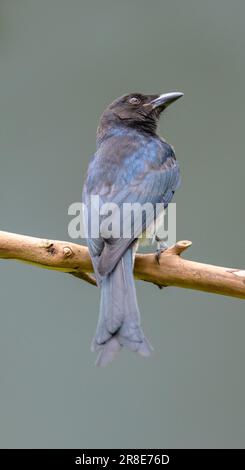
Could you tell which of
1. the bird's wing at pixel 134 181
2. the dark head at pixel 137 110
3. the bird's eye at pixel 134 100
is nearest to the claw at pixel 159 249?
the bird's wing at pixel 134 181

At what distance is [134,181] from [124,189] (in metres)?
0.10

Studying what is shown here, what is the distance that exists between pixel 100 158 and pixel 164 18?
218 centimetres

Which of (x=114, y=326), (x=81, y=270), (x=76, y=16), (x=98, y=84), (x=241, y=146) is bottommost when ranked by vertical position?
(x=114, y=326)

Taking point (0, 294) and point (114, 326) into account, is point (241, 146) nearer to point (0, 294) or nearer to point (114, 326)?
point (0, 294)

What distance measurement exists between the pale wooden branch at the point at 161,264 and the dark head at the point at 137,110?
1.37 meters

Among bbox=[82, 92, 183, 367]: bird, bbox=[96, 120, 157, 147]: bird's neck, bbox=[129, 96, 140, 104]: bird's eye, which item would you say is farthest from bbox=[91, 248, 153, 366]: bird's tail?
bbox=[129, 96, 140, 104]: bird's eye

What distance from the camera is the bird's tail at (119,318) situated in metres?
3.92

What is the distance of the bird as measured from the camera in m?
4.00

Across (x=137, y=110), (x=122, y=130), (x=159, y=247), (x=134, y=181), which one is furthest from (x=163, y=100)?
(x=159, y=247)

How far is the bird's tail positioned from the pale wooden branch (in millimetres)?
161

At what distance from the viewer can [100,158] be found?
4.94 metres

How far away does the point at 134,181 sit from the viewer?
15.4ft

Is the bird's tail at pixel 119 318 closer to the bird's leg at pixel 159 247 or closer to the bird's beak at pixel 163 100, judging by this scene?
the bird's leg at pixel 159 247

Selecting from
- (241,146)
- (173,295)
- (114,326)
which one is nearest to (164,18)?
(241,146)
